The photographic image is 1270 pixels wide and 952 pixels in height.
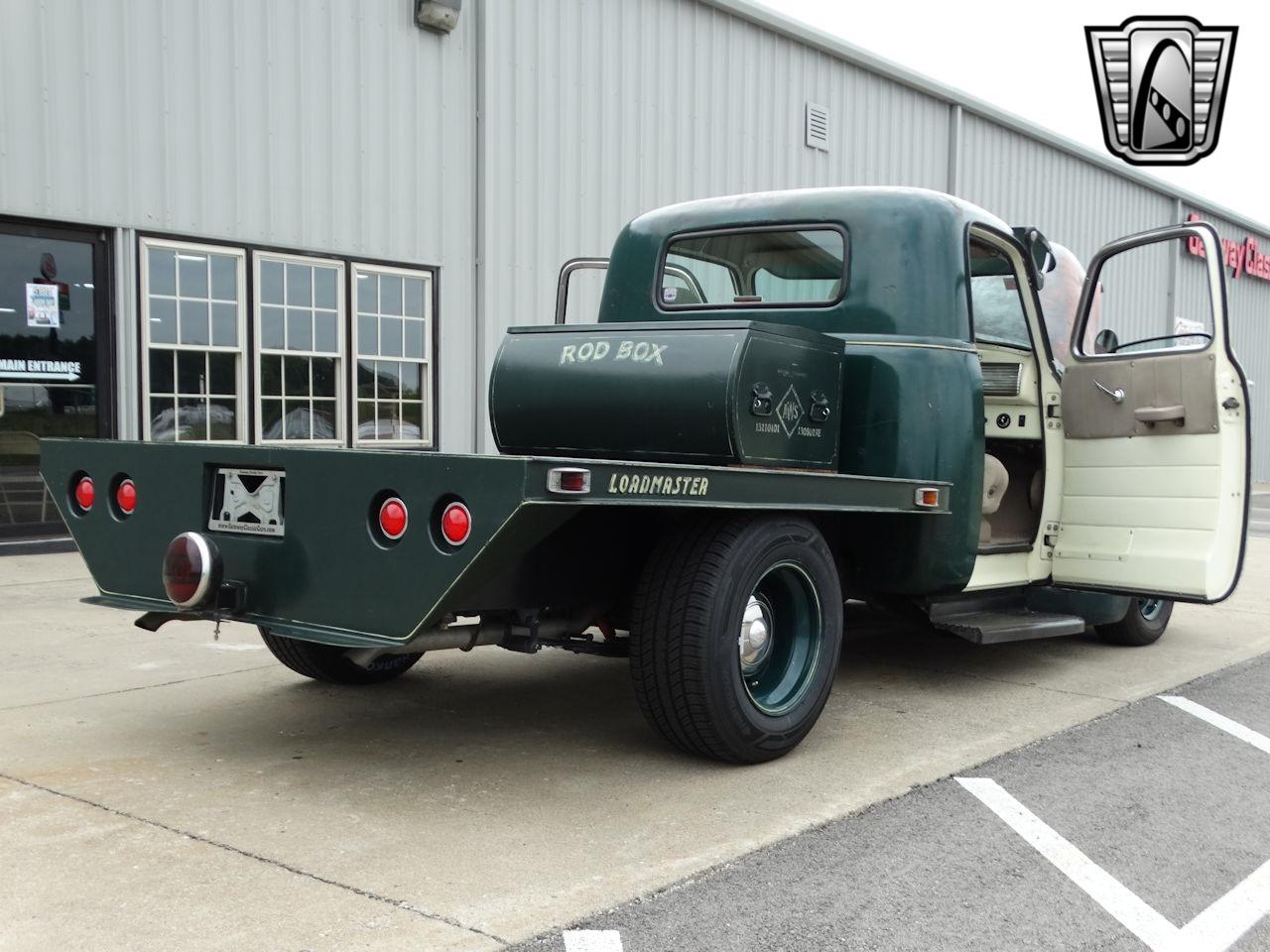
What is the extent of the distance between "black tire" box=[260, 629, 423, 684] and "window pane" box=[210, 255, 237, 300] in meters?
5.87

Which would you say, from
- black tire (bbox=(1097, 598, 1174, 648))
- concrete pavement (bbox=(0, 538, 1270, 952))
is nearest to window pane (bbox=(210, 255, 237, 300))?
concrete pavement (bbox=(0, 538, 1270, 952))

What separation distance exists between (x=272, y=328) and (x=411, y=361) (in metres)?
1.49

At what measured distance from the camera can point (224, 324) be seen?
10117 millimetres

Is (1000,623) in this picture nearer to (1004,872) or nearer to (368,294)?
(1004,872)

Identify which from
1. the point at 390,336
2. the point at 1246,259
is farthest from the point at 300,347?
the point at 1246,259

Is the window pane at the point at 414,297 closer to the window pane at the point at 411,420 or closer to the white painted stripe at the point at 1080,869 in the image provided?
the window pane at the point at 411,420

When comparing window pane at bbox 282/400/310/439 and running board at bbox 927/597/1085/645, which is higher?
window pane at bbox 282/400/310/439

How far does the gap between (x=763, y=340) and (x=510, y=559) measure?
1382 millimetres

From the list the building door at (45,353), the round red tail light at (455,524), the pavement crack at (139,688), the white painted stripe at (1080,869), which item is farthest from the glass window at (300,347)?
the white painted stripe at (1080,869)

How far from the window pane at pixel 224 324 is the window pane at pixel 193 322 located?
7 centimetres

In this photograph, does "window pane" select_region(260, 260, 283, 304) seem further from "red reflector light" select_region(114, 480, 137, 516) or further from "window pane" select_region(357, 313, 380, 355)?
"red reflector light" select_region(114, 480, 137, 516)

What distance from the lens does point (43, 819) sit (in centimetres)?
331

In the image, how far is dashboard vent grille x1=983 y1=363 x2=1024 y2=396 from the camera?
5457 millimetres

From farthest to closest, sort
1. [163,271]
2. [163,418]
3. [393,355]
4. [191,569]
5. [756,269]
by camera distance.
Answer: [393,355], [163,418], [163,271], [756,269], [191,569]
